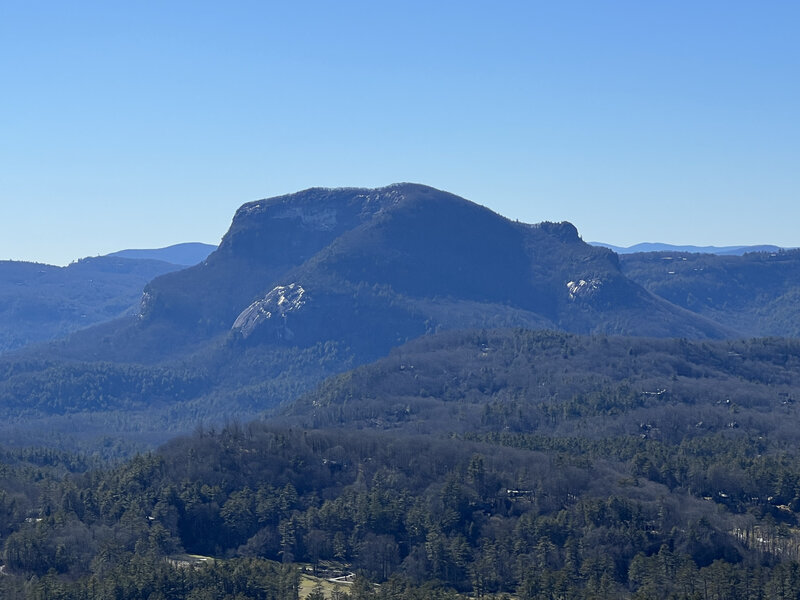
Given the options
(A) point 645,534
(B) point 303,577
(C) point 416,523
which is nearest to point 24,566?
(B) point 303,577

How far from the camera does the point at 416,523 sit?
7313 inches

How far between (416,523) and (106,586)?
4694 centimetres

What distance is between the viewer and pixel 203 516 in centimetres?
19038

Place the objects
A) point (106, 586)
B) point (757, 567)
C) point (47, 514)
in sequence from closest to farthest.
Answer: point (106, 586) → point (757, 567) → point (47, 514)

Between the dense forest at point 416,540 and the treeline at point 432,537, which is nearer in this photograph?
the dense forest at point 416,540

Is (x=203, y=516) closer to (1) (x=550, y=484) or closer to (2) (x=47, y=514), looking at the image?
(2) (x=47, y=514)

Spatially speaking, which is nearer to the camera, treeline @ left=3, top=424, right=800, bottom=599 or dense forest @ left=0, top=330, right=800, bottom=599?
dense forest @ left=0, top=330, right=800, bottom=599

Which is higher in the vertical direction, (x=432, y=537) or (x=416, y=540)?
(x=432, y=537)

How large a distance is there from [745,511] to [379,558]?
54589mm

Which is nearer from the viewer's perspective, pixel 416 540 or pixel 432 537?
pixel 432 537

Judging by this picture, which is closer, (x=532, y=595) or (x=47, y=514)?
(x=532, y=595)

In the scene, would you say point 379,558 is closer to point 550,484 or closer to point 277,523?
point 277,523

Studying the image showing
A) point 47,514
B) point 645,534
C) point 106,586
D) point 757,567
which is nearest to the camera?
point 106,586

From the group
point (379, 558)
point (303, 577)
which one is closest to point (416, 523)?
point (379, 558)
